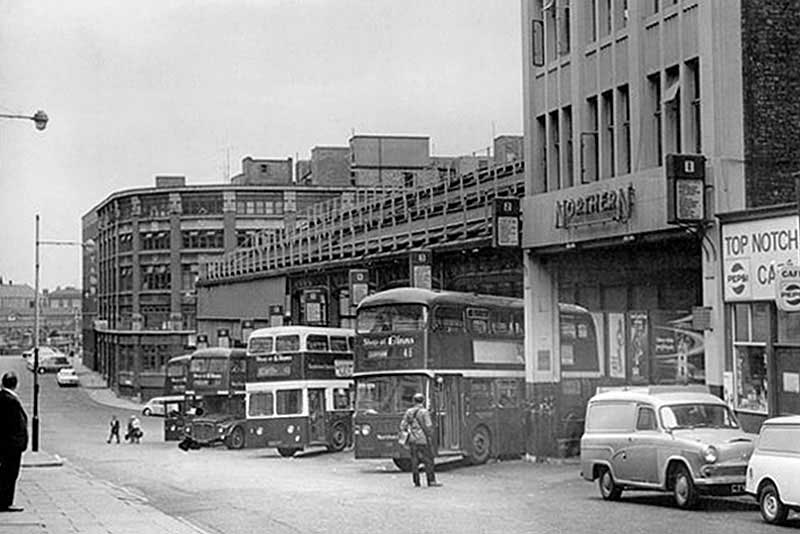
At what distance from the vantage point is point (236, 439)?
55.3 meters

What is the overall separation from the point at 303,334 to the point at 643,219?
18.4m

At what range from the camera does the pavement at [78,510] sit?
743 inches

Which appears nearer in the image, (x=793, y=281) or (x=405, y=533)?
(x=405, y=533)

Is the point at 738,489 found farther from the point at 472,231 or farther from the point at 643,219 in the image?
the point at 472,231

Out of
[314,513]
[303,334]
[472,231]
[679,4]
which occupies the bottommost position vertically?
[314,513]

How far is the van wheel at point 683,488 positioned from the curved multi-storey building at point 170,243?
8962 cm

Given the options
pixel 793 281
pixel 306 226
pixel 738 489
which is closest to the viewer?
pixel 738 489

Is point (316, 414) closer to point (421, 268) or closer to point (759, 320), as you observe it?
point (421, 268)

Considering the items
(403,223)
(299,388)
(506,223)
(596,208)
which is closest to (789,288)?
(596,208)

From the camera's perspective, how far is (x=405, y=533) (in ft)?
63.7

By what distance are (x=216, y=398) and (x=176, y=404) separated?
21.8ft

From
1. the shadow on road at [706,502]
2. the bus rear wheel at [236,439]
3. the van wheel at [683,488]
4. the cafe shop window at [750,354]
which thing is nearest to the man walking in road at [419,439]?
the shadow on road at [706,502]

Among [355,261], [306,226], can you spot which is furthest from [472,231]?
[306,226]

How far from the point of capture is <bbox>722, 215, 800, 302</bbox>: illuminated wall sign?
25484 millimetres
